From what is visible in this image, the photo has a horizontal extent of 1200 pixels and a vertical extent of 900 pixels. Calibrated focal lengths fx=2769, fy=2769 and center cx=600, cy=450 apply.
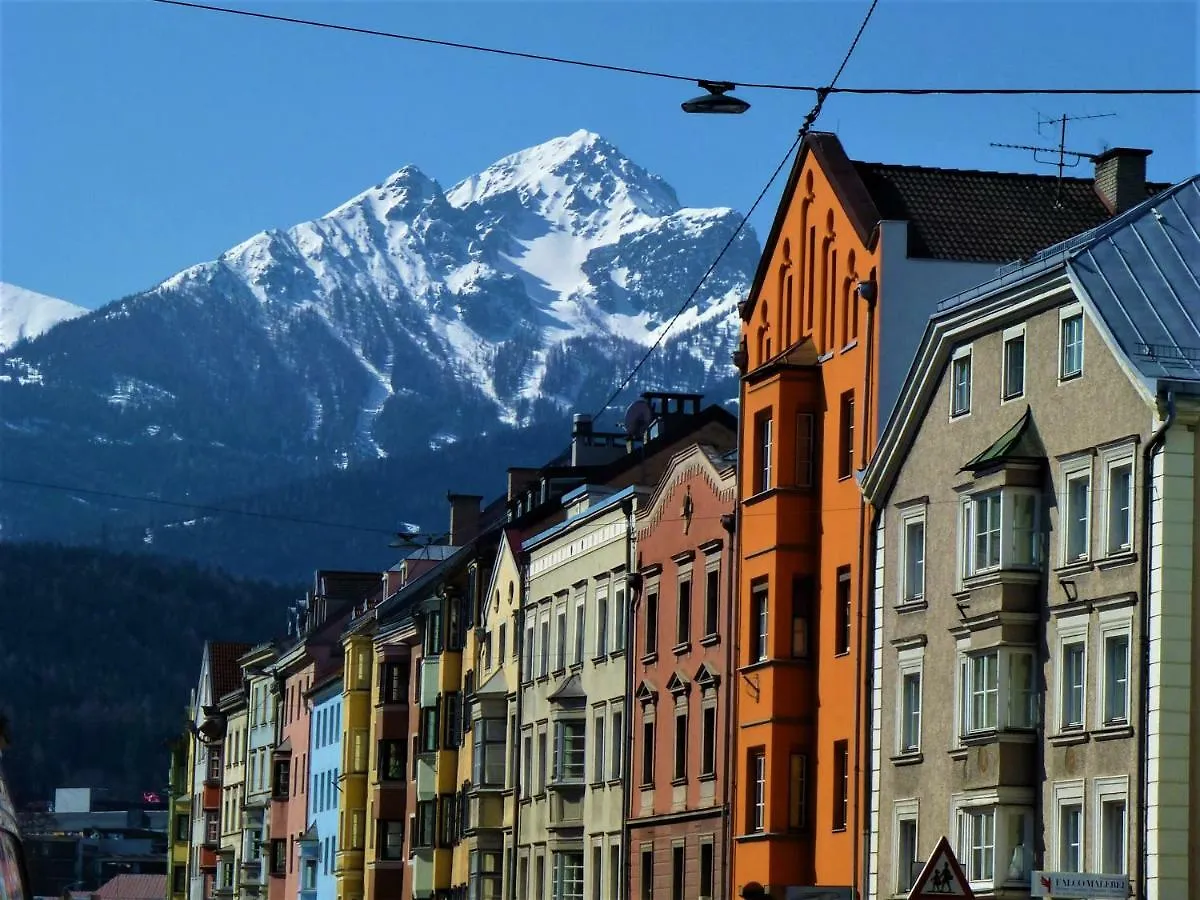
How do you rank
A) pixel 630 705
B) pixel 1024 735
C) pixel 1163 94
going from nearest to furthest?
1. pixel 1163 94
2. pixel 1024 735
3. pixel 630 705

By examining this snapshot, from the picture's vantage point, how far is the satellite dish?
316 ft

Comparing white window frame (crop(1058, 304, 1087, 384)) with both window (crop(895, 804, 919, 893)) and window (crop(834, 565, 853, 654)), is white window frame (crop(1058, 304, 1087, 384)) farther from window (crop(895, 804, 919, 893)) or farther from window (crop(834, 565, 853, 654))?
window (crop(834, 565, 853, 654))

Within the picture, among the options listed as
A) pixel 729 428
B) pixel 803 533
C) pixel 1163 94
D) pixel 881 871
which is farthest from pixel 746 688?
pixel 1163 94

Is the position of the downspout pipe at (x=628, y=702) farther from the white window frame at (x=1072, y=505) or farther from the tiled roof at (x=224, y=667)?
the tiled roof at (x=224, y=667)

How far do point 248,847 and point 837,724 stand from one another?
89.7m

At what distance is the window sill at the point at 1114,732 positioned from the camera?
44.5m

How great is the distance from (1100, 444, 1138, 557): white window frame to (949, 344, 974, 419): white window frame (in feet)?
20.0

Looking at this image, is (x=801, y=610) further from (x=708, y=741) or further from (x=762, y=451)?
(x=708, y=741)

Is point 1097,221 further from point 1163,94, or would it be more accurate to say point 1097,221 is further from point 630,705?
point 1163,94

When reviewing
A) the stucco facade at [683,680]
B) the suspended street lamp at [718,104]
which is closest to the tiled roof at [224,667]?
the stucco facade at [683,680]

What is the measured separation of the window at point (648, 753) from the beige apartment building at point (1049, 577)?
642 inches

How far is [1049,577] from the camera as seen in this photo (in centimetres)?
4803

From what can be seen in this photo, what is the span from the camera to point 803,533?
6106 centimetres

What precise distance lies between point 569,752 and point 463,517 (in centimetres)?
4775
